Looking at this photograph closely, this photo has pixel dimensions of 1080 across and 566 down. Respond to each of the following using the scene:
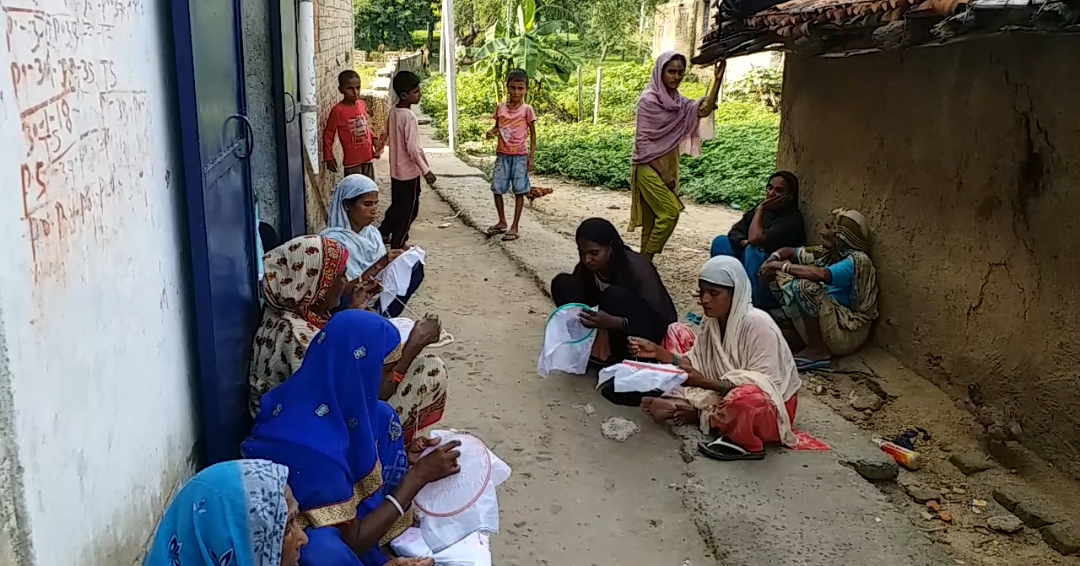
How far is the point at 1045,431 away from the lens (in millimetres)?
4016

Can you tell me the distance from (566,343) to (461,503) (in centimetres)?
192

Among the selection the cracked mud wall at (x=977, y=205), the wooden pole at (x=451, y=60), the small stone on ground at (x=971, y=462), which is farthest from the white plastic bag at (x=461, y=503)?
the wooden pole at (x=451, y=60)

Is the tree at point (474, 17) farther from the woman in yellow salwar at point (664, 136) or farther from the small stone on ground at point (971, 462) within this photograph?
the small stone on ground at point (971, 462)

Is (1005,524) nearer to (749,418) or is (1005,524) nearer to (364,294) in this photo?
(749,418)

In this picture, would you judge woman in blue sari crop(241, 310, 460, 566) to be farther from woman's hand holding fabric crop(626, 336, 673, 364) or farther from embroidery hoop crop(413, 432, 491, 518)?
woman's hand holding fabric crop(626, 336, 673, 364)

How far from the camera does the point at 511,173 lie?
7.55 metres

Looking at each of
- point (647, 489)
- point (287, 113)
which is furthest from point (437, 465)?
point (287, 113)

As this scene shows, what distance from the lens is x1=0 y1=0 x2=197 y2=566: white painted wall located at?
4.28 ft

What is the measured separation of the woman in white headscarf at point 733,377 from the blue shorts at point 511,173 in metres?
3.73

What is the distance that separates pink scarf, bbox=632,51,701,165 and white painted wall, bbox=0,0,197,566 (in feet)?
15.1

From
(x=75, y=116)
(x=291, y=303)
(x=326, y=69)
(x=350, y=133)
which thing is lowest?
(x=291, y=303)

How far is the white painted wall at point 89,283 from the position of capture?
4.28ft

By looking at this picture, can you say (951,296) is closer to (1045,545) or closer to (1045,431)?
(1045,431)

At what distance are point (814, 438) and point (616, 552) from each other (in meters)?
1.27
